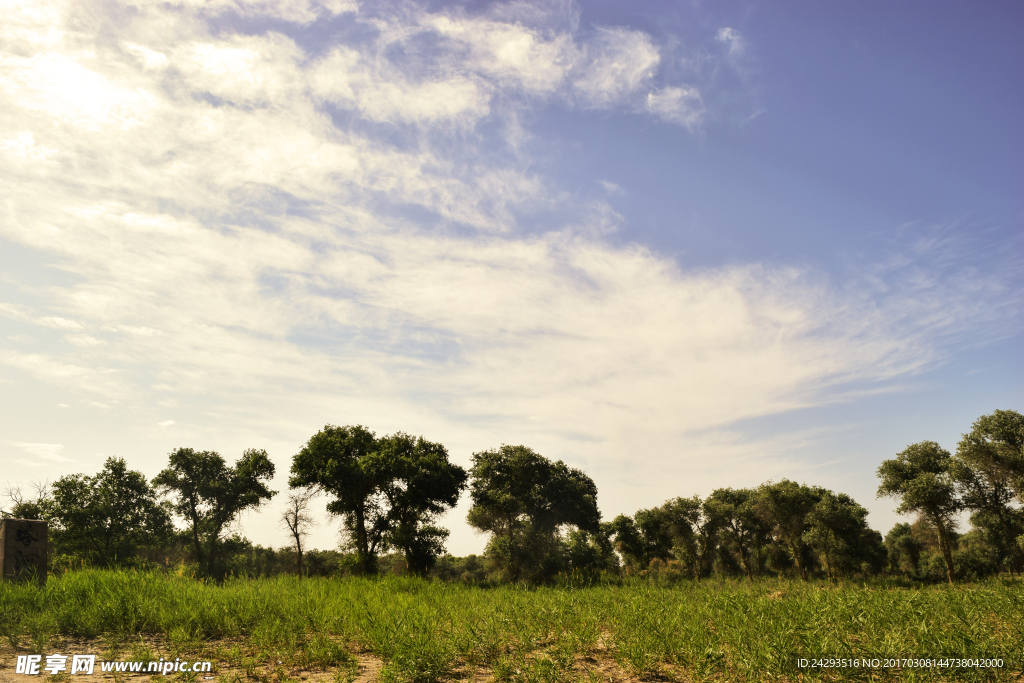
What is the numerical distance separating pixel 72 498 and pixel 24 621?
36123 millimetres

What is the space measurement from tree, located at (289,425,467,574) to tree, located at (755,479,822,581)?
25.6 meters

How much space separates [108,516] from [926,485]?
188 ft

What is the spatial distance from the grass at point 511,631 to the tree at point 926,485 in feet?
69.2

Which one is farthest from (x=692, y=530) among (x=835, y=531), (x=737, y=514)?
(x=835, y=531)

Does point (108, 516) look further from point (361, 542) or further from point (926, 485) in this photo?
point (926, 485)

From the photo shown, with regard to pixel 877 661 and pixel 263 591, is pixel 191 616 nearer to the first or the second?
pixel 263 591

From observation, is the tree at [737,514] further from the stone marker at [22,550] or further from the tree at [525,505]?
the stone marker at [22,550]

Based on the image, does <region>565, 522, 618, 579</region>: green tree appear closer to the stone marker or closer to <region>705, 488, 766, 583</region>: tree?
<region>705, 488, 766, 583</region>: tree

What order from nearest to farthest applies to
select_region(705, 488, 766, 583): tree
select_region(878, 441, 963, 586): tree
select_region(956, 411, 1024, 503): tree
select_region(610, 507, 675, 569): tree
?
select_region(956, 411, 1024, 503): tree → select_region(878, 441, 963, 586): tree → select_region(705, 488, 766, 583): tree → select_region(610, 507, 675, 569): tree

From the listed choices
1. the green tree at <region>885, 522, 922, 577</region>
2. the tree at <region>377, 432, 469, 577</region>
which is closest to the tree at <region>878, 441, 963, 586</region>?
the tree at <region>377, 432, 469, 577</region>

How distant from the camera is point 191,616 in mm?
9336

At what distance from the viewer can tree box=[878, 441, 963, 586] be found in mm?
28625

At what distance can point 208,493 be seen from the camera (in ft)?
121

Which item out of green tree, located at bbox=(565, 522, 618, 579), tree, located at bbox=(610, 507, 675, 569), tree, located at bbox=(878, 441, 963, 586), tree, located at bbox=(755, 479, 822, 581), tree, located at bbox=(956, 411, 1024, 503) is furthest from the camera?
tree, located at bbox=(610, 507, 675, 569)
